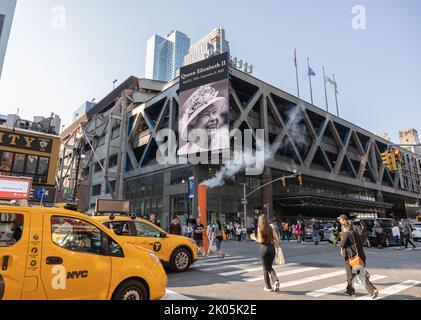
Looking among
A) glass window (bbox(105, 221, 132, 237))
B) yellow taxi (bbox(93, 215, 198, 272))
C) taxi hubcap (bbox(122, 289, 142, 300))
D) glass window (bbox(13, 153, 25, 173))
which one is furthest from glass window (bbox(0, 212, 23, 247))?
glass window (bbox(13, 153, 25, 173))

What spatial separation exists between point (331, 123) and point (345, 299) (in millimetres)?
50893

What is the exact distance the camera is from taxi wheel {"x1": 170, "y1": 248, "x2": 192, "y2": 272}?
374 inches

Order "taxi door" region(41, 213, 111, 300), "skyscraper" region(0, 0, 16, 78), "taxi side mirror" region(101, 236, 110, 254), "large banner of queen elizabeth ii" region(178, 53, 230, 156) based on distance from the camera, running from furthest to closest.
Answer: "large banner of queen elizabeth ii" region(178, 53, 230, 156) → "skyscraper" region(0, 0, 16, 78) → "taxi side mirror" region(101, 236, 110, 254) → "taxi door" region(41, 213, 111, 300)

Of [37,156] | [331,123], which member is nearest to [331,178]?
[331,123]

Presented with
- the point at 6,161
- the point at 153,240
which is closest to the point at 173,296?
the point at 153,240

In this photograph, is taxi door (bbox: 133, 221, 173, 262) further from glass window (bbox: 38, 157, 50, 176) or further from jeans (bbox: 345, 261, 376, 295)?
glass window (bbox: 38, 157, 50, 176)

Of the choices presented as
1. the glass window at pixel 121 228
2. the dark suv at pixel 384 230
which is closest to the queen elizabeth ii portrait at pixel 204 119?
the dark suv at pixel 384 230

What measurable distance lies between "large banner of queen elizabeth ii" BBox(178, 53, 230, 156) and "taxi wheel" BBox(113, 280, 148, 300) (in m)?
27.9

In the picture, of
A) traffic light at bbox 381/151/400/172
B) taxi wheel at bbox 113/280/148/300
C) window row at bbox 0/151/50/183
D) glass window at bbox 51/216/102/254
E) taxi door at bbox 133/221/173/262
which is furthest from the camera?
window row at bbox 0/151/50/183

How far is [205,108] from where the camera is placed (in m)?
34.7

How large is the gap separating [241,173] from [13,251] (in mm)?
36220

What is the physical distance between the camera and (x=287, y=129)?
4375 centimetres

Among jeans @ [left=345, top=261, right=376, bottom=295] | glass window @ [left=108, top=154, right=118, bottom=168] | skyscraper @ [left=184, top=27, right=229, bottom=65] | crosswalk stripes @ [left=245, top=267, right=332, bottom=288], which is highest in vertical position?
skyscraper @ [left=184, top=27, right=229, bottom=65]
